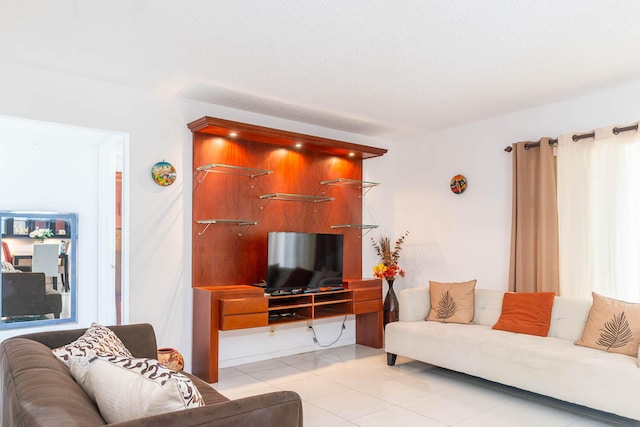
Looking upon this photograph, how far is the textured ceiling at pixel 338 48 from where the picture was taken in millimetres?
2691

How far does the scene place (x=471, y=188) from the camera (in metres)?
5.27

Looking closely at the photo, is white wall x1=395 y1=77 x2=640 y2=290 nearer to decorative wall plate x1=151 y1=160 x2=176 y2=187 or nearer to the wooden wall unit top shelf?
the wooden wall unit top shelf

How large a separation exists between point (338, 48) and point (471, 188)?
8.95ft

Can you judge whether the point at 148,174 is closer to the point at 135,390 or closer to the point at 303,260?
the point at 303,260

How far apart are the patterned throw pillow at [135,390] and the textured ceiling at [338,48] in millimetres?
1969

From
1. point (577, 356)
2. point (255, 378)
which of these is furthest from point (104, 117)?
point (577, 356)

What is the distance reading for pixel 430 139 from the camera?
574 cm

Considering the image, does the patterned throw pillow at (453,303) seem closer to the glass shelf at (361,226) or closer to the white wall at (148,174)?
the glass shelf at (361,226)

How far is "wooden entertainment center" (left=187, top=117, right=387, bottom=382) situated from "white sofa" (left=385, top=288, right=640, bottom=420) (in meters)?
0.79

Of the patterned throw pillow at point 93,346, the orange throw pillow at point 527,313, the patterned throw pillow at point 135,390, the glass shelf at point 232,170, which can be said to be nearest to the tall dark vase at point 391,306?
the orange throw pillow at point 527,313

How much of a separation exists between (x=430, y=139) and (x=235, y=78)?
9.22ft

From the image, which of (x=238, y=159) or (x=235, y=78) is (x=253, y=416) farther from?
(x=238, y=159)

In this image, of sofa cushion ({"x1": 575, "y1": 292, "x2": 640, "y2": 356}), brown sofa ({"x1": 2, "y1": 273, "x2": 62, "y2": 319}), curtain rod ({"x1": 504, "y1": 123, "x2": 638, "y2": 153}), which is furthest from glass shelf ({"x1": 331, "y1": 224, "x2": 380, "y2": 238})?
brown sofa ({"x1": 2, "y1": 273, "x2": 62, "y2": 319})

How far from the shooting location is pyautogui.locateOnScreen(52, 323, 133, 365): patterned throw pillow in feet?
6.98
